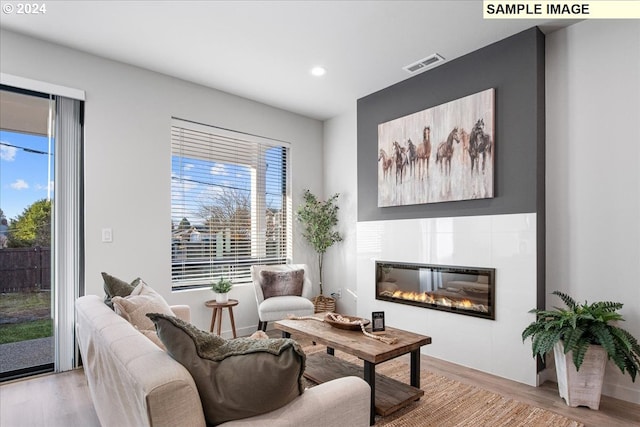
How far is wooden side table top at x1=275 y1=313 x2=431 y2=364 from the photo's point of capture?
221cm

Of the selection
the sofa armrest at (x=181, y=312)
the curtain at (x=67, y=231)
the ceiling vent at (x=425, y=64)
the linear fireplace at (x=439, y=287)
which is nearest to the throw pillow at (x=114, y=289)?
the sofa armrest at (x=181, y=312)

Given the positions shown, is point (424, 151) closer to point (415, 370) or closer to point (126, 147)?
point (415, 370)

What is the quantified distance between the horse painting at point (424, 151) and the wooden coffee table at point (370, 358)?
1.66 m

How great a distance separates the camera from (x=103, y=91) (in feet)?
10.9

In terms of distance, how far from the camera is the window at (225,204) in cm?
389

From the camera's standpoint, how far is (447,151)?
337 centimetres

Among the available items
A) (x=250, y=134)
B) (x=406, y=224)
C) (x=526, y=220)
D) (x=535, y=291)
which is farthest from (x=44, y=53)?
(x=535, y=291)

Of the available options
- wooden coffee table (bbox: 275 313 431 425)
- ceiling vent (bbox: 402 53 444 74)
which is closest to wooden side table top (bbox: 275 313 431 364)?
wooden coffee table (bbox: 275 313 431 425)

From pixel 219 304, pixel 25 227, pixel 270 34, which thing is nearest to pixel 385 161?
pixel 270 34

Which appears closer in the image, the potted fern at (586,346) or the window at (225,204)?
the potted fern at (586,346)

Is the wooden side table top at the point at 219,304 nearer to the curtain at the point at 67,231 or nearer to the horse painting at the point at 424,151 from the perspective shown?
the curtain at the point at 67,231

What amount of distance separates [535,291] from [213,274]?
314cm

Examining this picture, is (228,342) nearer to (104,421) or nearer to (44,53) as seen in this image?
(104,421)

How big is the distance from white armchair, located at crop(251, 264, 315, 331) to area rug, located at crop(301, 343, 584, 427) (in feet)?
5.07
